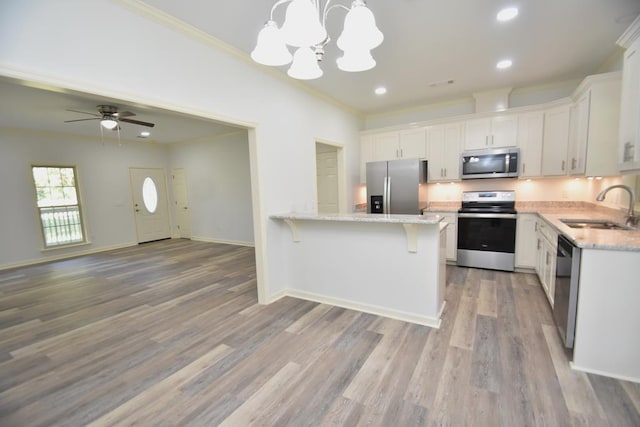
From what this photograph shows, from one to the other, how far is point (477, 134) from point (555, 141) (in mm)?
997

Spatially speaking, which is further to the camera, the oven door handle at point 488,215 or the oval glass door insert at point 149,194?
the oval glass door insert at point 149,194

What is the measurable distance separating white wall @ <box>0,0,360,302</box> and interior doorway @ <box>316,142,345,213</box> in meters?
0.66

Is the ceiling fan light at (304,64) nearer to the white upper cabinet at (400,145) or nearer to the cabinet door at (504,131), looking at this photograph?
the white upper cabinet at (400,145)

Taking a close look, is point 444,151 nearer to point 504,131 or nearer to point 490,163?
point 490,163

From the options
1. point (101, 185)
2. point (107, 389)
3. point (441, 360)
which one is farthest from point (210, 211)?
point (441, 360)

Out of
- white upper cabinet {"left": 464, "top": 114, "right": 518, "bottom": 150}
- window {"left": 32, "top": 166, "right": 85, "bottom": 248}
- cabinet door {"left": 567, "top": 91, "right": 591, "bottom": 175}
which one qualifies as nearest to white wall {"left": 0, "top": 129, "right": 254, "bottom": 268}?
window {"left": 32, "top": 166, "right": 85, "bottom": 248}

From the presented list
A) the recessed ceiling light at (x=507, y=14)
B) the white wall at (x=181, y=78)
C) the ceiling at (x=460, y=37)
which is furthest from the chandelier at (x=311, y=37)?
the recessed ceiling light at (x=507, y=14)

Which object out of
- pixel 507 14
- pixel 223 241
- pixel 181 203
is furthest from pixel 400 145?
pixel 181 203

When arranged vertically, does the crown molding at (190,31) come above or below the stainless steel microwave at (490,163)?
above

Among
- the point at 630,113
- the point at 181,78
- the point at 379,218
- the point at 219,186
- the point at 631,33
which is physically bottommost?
the point at 379,218

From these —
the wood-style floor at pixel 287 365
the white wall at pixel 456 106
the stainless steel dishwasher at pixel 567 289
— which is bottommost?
the wood-style floor at pixel 287 365

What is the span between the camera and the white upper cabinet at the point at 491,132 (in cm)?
420

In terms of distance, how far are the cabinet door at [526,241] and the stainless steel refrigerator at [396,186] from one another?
138 cm

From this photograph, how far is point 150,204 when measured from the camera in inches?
302
